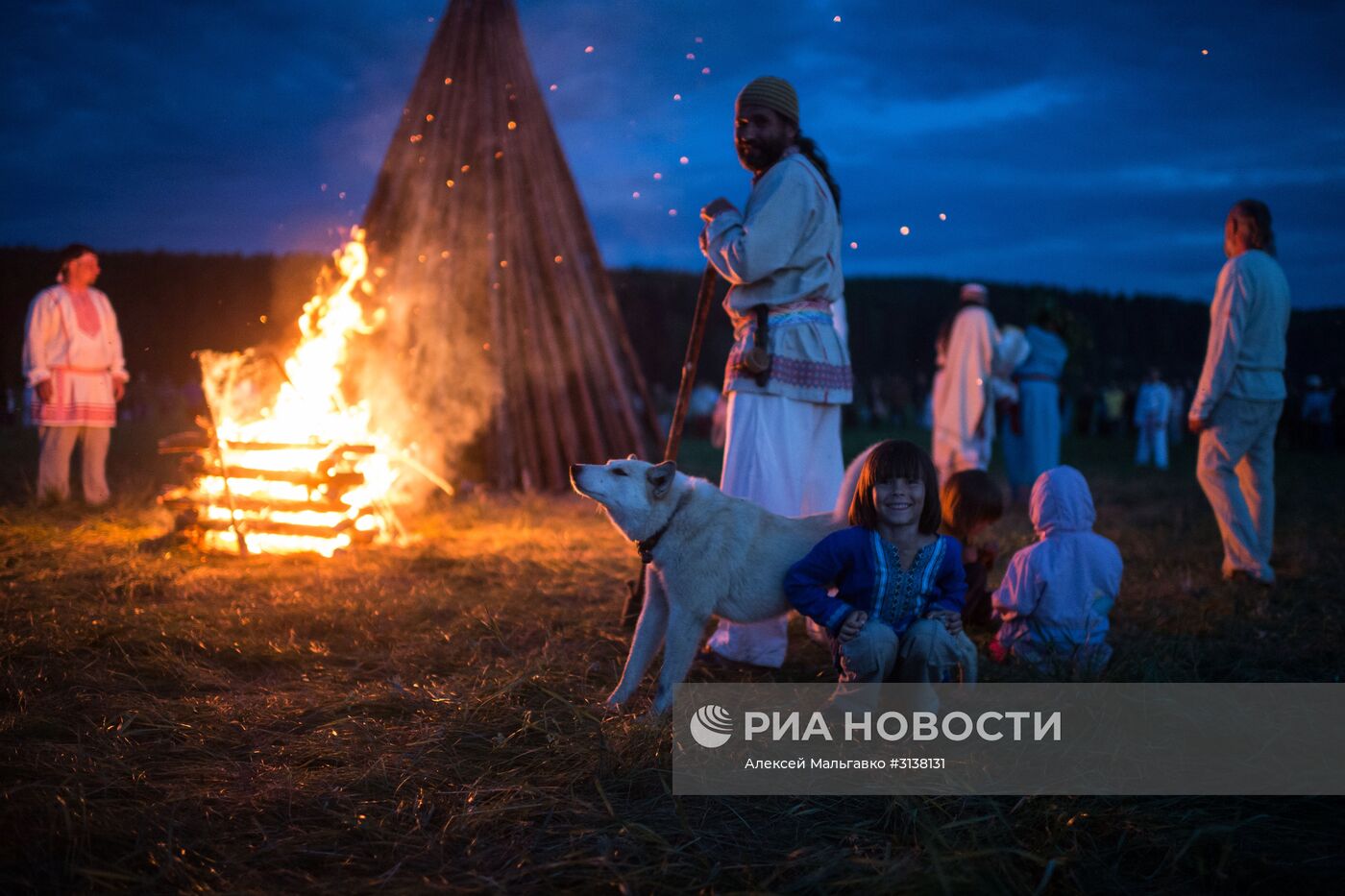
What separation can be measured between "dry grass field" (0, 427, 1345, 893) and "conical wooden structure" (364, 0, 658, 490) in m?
2.99

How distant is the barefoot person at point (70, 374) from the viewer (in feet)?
20.7

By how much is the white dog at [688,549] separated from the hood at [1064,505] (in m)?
0.87

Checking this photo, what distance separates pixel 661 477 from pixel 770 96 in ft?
4.66

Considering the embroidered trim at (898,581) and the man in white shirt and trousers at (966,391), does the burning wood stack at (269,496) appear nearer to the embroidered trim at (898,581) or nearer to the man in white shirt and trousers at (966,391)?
the embroidered trim at (898,581)

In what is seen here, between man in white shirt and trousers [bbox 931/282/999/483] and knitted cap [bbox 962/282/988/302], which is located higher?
knitted cap [bbox 962/282/988/302]

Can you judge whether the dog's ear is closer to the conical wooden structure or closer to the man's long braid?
the man's long braid

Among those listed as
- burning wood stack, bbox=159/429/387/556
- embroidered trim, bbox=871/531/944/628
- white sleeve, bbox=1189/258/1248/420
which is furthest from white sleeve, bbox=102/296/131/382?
white sleeve, bbox=1189/258/1248/420

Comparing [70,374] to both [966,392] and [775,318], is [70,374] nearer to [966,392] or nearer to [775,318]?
[775,318]

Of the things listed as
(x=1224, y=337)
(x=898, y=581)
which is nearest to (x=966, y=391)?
(x=1224, y=337)

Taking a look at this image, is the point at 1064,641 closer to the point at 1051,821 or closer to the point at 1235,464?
the point at 1051,821

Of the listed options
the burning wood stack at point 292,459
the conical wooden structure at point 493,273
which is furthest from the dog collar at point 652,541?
the conical wooden structure at point 493,273

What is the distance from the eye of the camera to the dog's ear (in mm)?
2629

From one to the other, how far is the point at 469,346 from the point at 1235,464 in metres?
5.20

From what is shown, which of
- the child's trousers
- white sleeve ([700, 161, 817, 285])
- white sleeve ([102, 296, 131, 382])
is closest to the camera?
the child's trousers
